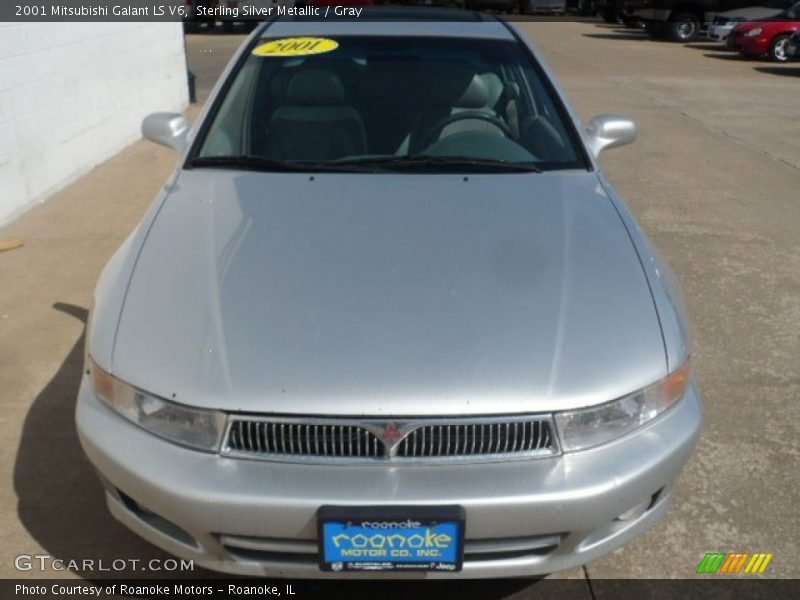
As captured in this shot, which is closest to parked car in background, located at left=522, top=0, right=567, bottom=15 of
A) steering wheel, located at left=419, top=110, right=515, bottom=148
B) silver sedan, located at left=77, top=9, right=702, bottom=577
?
steering wheel, located at left=419, top=110, right=515, bottom=148

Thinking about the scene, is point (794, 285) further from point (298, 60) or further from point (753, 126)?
point (753, 126)

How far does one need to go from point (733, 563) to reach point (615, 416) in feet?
2.94

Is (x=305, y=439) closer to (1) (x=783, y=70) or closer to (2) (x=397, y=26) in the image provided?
(2) (x=397, y=26)

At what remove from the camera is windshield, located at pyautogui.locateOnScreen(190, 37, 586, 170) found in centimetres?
327

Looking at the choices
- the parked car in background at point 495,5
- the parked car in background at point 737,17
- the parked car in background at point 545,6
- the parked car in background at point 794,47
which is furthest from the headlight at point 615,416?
the parked car in background at point 545,6

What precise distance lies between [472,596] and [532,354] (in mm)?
840

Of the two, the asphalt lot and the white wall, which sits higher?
the white wall

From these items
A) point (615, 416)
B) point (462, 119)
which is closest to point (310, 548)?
point (615, 416)

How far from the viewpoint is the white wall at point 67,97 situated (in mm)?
5930

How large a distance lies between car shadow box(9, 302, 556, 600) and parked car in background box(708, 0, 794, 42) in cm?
1934

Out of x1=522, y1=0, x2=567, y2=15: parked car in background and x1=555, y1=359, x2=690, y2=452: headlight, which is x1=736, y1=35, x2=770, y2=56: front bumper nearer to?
x1=522, y1=0, x2=567, y2=15: parked car in background

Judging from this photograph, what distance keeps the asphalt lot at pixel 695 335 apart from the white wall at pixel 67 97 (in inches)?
7.9

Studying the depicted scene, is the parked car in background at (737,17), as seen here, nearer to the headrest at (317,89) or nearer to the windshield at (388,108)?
the windshield at (388,108)

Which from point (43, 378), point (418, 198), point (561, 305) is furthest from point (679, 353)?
point (43, 378)
